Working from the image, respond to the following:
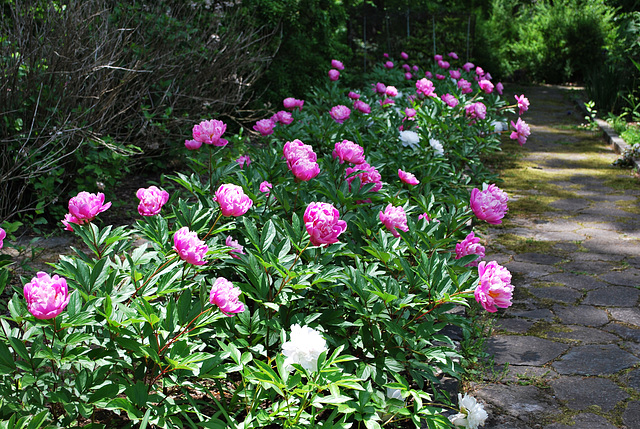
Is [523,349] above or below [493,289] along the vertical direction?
below

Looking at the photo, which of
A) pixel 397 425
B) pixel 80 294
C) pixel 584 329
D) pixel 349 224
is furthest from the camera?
pixel 584 329

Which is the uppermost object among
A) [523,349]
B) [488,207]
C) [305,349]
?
[488,207]

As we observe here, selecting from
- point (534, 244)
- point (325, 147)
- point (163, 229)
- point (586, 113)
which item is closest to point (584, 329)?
point (534, 244)

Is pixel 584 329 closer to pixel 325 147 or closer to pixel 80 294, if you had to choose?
pixel 325 147

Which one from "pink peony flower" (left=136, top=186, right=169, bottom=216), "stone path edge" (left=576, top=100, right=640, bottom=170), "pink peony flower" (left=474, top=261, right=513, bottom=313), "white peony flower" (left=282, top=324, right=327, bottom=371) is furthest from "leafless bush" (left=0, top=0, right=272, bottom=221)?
"stone path edge" (left=576, top=100, right=640, bottom=170)

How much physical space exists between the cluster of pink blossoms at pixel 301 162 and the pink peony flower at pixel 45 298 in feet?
3.28

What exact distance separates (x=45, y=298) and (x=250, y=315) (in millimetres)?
857

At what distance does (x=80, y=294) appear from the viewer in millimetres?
1582

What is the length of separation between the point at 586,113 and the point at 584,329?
9.03 m

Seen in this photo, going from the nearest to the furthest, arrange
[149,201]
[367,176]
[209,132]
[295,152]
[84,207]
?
[84,207] < [149,201] < [295,152] < [209,132] < [367,176]

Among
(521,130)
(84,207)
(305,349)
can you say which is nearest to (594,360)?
(521,130)

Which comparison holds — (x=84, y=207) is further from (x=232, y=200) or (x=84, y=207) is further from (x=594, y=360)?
(x=594, y=360)

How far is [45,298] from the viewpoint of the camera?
4.23 ft

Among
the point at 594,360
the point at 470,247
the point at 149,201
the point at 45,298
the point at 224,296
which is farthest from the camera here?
the point at 594,360
